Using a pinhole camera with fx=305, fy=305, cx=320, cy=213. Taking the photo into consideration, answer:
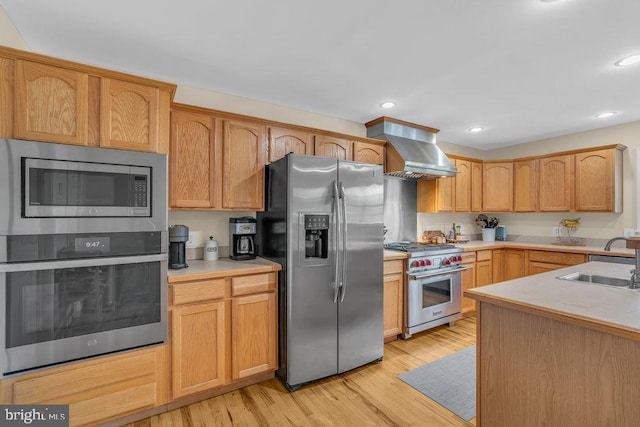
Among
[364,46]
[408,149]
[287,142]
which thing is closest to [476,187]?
[408,149]

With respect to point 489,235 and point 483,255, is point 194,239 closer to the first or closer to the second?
point 483,255

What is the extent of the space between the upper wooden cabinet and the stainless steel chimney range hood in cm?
231

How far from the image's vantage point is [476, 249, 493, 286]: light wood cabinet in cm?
403

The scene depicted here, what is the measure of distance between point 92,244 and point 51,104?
2.69 ft

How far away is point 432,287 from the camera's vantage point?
3.45 meters

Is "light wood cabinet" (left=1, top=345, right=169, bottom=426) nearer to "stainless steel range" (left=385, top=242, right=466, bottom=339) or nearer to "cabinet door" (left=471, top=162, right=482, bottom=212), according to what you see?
"stainless steel range" (left=385, top=242, right=466, bottom=339)

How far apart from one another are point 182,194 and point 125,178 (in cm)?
54

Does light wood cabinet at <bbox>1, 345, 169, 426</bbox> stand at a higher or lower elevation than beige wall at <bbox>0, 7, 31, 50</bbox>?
lower

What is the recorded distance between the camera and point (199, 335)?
7.05 ft

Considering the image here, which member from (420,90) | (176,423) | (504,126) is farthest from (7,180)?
(504,126)

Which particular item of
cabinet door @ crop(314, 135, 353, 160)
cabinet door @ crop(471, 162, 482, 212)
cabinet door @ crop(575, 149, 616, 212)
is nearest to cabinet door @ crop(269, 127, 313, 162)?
cabinet door @ crop(314, 135, 353, 160)

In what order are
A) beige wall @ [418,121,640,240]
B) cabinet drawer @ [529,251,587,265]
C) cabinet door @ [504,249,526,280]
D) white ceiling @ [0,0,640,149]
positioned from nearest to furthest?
white ceiling @ [0,0,640,149] → cabinet drawer @ [529,251,587,265] → beige wall @ [418,121,640,240] → cabinet door @ [504,249,526,280]

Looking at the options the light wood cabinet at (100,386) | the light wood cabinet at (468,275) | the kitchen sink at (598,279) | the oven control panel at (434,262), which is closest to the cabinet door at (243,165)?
the light wood cabinet at (100,386)

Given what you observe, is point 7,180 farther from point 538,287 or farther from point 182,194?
point 538,287
